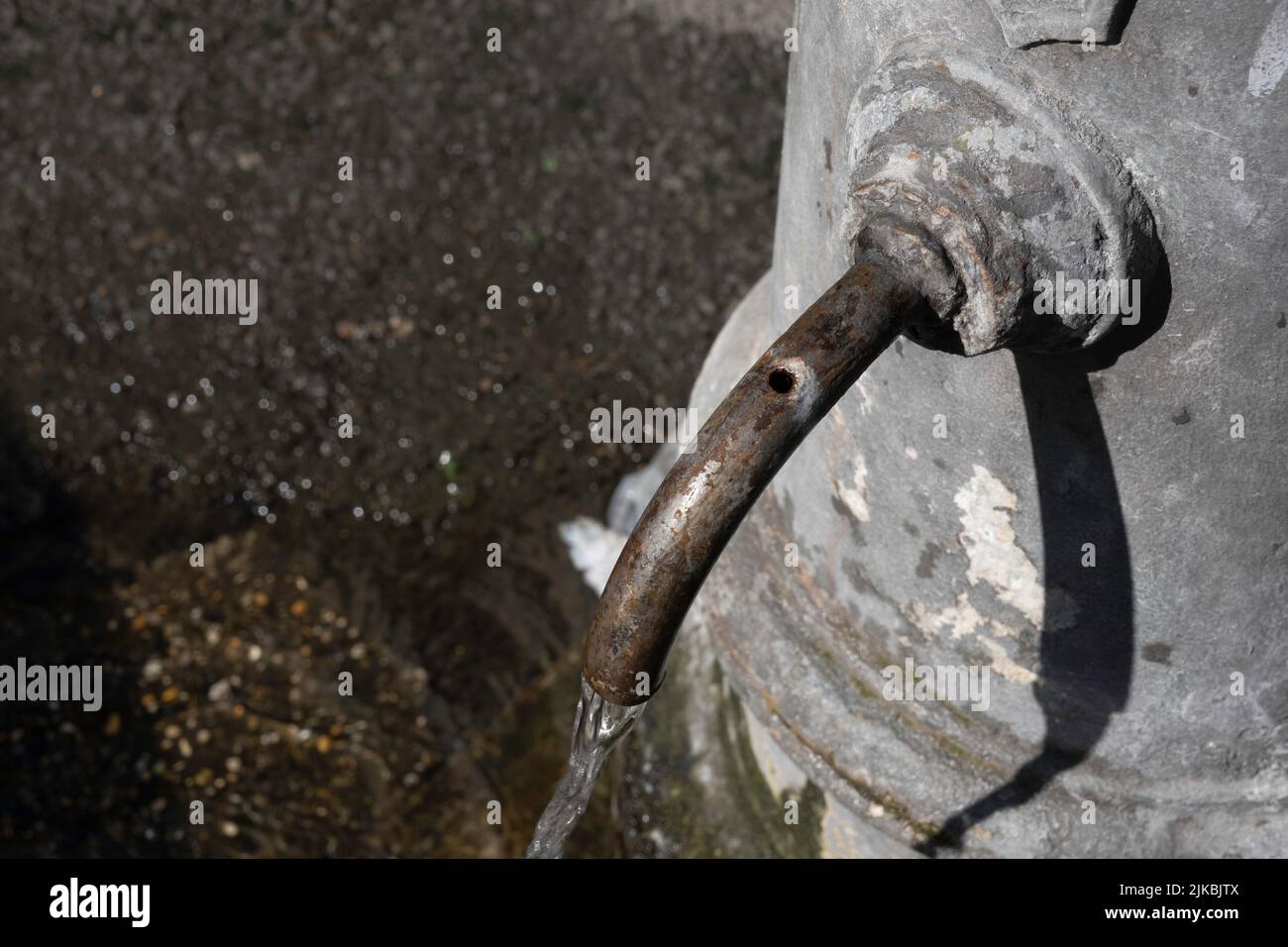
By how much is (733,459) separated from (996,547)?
2.19 ft

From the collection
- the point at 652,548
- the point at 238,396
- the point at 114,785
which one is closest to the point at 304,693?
the point at 114,785

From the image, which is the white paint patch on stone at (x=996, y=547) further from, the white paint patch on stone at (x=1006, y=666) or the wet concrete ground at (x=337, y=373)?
the wet concrete ground at (x=337, y=373)

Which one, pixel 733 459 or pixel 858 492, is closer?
pixel 733 459

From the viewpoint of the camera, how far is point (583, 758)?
1.90 m

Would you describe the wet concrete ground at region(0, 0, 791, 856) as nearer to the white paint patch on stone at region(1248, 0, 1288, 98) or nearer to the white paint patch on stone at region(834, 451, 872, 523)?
the white paint patch on stone at region(834, 451, 872, 523)

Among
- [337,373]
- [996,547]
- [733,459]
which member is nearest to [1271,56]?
[733,459]

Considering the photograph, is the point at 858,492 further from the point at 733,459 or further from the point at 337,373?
the point at 337,373

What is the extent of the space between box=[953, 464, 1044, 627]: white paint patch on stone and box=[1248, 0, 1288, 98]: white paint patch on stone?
25.1 inches

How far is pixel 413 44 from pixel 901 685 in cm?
315

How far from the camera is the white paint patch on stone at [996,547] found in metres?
1.77

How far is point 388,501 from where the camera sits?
146 inches

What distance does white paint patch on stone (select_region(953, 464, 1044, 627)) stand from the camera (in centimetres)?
Result: 177

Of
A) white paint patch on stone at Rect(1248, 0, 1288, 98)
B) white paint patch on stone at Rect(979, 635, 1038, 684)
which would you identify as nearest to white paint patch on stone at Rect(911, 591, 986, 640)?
white paint patch on stone at Rect(979, 635, 1038, 684)

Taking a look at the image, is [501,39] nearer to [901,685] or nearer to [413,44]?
[413,44]
